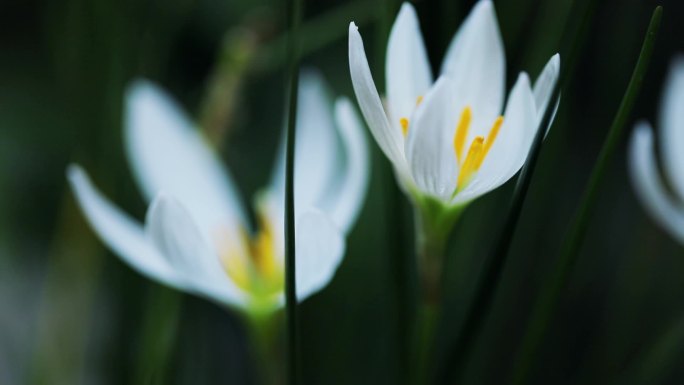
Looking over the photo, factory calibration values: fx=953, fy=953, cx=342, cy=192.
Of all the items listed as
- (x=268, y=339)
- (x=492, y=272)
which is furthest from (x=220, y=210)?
(x=492, y=272)

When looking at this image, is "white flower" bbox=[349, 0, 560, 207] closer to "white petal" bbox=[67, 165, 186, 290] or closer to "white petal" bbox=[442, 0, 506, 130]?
"white petal" bbox=[442, 0, 506, 130]

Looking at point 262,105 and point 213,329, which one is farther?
point 262,105

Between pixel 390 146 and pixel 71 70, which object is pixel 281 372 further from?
pixel 71 70

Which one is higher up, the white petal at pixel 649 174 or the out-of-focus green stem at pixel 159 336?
the white petal at pixel 649 174

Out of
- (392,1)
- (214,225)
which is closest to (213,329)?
(214,225)

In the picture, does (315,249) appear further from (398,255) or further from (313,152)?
(313,152)

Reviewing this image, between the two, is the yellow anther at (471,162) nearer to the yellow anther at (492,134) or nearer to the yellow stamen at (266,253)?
the yellow anther at (492,134)

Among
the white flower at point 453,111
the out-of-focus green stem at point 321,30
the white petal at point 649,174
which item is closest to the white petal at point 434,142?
the white flower at point 453,111
